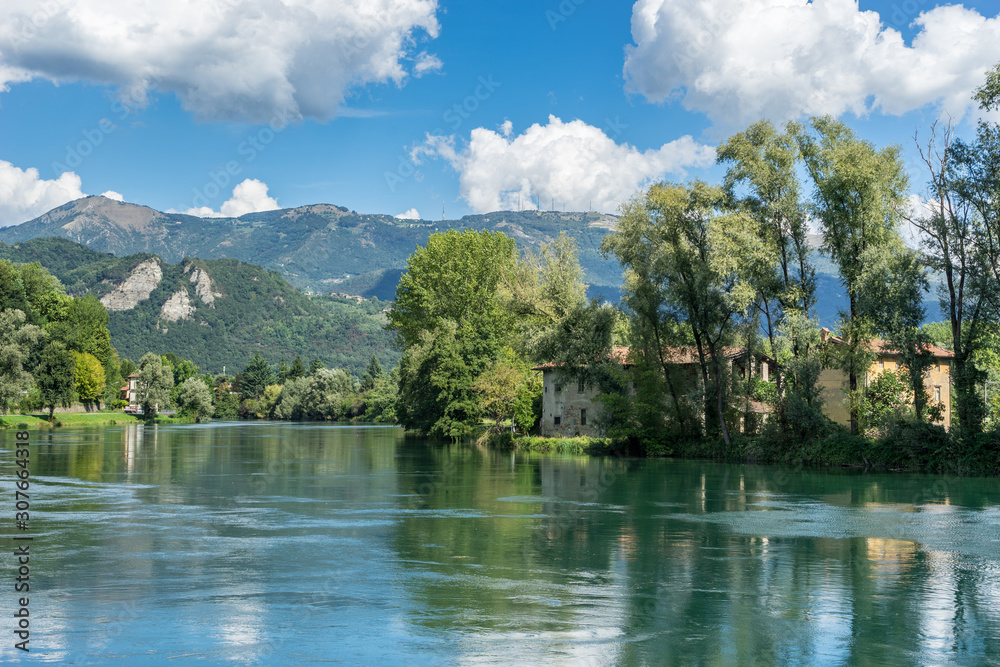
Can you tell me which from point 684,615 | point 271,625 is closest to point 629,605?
point 684,615

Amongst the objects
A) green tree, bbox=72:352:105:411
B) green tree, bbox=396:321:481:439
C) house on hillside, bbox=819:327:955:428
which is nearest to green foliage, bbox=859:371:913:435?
house on hillside, bbox=819:327:955:428

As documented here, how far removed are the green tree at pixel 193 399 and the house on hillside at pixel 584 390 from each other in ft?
290

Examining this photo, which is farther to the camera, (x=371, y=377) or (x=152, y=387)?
(x=371, y=377)

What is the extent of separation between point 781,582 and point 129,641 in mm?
11086

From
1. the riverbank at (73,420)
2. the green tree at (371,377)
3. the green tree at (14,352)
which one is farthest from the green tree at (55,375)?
the green tree at (371,377)

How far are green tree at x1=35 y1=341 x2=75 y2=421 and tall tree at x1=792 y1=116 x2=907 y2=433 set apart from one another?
267 ft

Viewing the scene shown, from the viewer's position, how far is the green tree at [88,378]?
112562 mm

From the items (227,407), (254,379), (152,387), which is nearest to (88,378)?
(152,387)

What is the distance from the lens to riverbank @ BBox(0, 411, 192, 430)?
298ft

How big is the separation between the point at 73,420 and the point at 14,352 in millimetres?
25990

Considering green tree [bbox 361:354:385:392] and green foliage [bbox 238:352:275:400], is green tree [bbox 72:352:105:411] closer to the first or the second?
green tree [bbox 361:354:385:392]

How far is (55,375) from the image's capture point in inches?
3716

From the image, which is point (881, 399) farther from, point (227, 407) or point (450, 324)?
point (227, 407)

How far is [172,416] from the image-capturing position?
142 m
